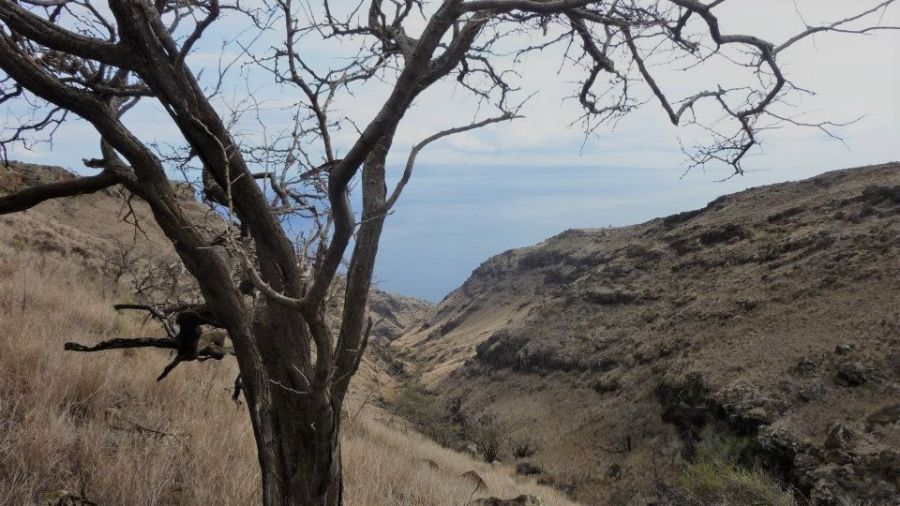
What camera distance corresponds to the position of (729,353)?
2142cm

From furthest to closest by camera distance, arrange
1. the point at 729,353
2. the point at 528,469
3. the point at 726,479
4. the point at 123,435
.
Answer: the point at 729,353 < the point at 528,469 < the point at 726,479 < the point at 123,435

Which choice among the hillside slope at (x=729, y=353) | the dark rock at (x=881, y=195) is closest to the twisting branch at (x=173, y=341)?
the hillside slope at (x=729, y=353)

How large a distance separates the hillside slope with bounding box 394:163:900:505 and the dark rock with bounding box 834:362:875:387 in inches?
1.9

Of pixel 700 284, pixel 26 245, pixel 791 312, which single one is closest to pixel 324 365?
pixel 26 245

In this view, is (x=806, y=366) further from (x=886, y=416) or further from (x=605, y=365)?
(x=605, y=365)

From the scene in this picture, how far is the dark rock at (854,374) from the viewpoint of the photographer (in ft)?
53.5

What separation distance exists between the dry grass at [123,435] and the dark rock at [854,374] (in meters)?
15.5

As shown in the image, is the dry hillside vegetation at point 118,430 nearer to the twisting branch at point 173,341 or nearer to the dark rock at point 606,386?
the twisting branch at point 173,341

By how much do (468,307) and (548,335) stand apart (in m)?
32.5

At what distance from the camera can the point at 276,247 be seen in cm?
261

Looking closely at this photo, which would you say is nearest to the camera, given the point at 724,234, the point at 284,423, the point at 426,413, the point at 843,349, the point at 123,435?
the point at 284,423

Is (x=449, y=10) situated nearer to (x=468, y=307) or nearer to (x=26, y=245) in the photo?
(x=26, y=245)

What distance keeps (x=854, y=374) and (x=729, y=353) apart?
5029mm

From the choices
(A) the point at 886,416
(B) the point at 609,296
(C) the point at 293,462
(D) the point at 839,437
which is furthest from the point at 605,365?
(C) the point at 293,462
